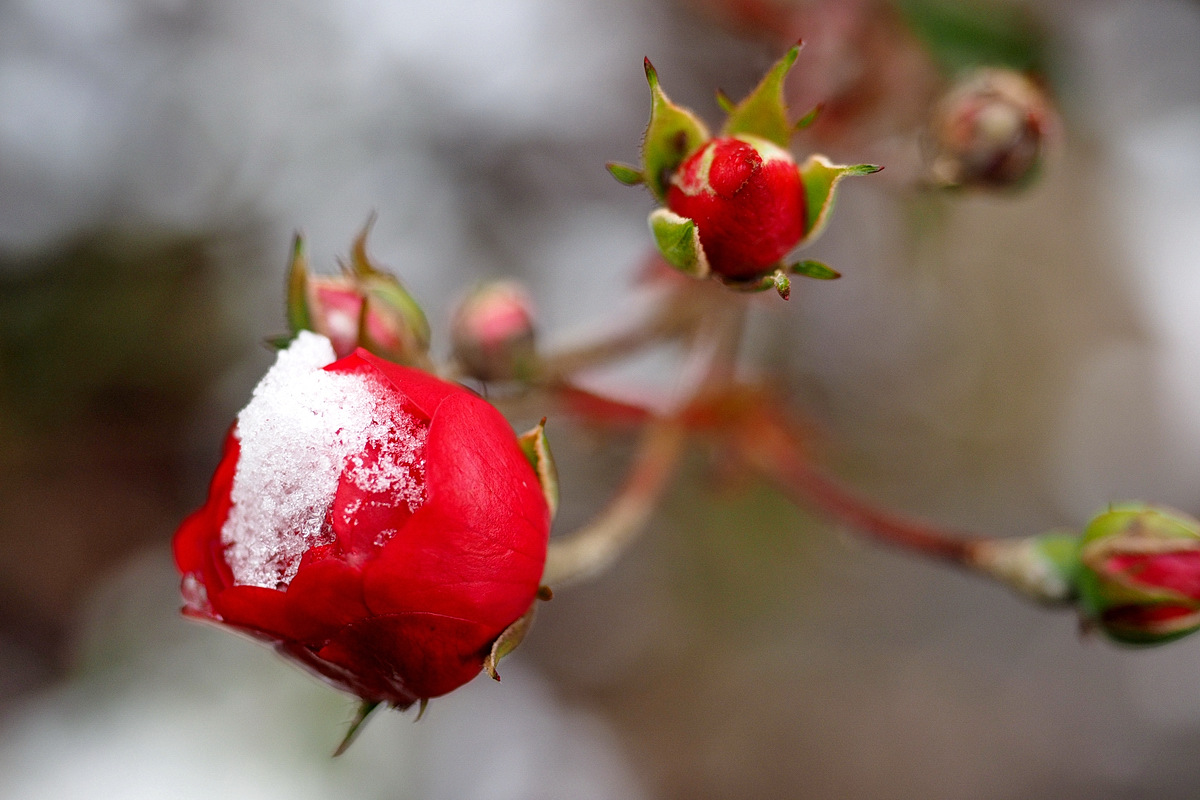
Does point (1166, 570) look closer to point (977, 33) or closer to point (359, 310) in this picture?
point (359, 310)

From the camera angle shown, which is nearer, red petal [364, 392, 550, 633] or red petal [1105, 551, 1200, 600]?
red petal [364, 392, 550, 633]

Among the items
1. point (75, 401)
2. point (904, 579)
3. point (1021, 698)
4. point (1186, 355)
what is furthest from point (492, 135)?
point (1021, 698)

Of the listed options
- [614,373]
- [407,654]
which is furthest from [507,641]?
[614,373]

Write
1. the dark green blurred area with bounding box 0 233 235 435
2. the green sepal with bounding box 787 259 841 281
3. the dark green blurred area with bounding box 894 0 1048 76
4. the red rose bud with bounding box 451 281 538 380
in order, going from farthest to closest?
the dark green blurred area with bounding box 0 233 235 435 < the dark green blurred area with bounding box 894 0 1048 76 < the red rose bud with bounding box 451 281 538 380 < the green sepal with bounding box 787 259 841 281

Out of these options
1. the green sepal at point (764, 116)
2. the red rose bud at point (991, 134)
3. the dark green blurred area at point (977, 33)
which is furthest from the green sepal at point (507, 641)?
the dark green blurred area at point (977, 33)

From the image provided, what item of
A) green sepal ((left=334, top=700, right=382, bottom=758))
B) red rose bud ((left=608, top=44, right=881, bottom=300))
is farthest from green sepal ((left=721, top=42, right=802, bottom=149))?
green sepal ((left=334, top=700, right=382, bottom=758))

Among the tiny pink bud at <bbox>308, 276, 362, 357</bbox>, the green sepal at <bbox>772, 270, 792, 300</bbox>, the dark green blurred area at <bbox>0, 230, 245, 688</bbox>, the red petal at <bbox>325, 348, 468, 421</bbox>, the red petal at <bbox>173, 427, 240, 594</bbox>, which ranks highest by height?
the green sepal at <bbox>772, 270, 792, 300</bbox>

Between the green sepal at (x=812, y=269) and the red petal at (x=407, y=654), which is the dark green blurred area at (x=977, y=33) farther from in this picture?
the red petal at (x=407, y=654)

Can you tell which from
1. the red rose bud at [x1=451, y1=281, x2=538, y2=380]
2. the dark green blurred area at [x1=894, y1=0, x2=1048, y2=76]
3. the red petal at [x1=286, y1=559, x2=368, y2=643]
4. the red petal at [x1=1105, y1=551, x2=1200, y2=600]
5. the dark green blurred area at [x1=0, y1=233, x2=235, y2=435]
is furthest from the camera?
the dark green blurred area at [x1=0, y1=233, x2=235, y2=435]

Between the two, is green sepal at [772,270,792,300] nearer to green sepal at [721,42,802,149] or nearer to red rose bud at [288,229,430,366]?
green sepal at [721,42,802,149]
